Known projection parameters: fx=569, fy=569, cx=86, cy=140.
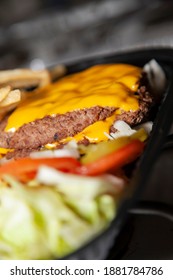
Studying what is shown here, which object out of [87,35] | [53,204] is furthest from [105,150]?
[87,35]

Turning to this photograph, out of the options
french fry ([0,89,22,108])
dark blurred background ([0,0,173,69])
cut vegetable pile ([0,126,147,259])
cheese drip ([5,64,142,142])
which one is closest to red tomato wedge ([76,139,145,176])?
cut vegetable pile ([0,126,147,259])

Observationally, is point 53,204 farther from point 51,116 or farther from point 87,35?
point 87,35

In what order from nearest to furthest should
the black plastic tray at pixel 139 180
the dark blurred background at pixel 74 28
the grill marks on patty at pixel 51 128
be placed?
the black plastic tray at pixel 139 180 < the grill marks on patty at pixel 51 128 < the dark blurred background at pixel 74 28

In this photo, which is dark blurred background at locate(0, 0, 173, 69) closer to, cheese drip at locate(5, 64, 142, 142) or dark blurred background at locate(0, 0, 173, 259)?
dark blurred background at locate(0, 0, 173, 259)

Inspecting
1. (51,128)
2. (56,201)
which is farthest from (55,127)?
(56,201)

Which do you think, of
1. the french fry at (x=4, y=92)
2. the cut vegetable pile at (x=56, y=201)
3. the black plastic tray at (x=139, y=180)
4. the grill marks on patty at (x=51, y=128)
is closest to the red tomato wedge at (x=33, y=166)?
the cut vegetable pile at (x=56, y=201)

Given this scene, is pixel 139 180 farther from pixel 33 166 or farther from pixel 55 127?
pixel 55 127

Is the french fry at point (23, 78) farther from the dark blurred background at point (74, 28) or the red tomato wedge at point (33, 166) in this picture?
the dark blurred background at point (74, 28)
